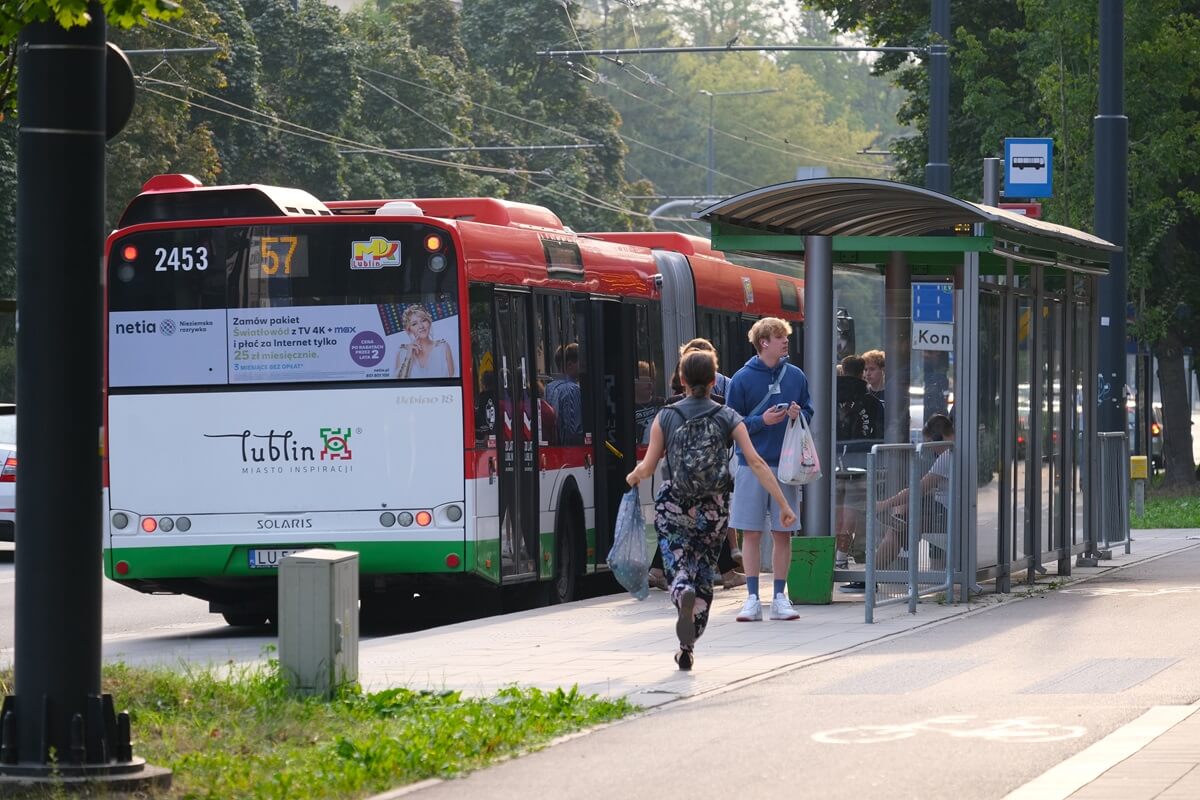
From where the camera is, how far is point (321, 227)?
14.6m

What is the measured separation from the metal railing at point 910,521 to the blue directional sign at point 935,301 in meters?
0.85

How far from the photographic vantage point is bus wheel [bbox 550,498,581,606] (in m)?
16.3

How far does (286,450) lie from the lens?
47.3 feet

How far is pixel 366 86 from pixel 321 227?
44059mm

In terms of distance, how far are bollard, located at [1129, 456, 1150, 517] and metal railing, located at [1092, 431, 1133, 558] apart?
220 inches

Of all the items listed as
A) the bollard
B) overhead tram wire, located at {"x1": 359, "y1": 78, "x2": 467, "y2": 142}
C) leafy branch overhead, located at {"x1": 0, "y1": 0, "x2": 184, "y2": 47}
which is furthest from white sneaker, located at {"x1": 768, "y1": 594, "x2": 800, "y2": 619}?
overhead tram wire, located at {"x1": 359, "y1": 78, "x2": 467, "y2": 142}

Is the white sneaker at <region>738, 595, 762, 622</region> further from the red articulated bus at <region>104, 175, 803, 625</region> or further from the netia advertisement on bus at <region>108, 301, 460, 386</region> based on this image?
the netia advertisement on bus at <region>108, 301, 460, 386</region>

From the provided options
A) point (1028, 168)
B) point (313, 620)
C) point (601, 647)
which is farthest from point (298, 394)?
point (1028, 168)

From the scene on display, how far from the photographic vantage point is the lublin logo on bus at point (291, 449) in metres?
14.4

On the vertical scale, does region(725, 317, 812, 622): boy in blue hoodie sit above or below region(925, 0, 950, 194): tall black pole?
below

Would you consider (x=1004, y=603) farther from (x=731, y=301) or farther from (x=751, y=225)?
(x=731, y=301)

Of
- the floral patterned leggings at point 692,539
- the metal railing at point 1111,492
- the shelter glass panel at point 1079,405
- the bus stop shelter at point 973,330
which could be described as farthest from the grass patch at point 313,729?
the metal railing at point 1111,492

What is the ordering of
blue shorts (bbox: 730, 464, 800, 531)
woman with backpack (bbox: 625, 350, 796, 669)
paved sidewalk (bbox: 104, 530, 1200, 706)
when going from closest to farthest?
paved sidewalk (bbox: 104, 530, 1200, 706)
woman with backpack (bbox: 625, 350, 796, 669)
blue shorts (bbox: 730, 464, 800, 531)

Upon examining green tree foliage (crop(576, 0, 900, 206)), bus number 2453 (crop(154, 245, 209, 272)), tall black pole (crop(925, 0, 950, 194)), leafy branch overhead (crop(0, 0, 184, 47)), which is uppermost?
green tree foliage (crop(576, 0, 900, 206))
